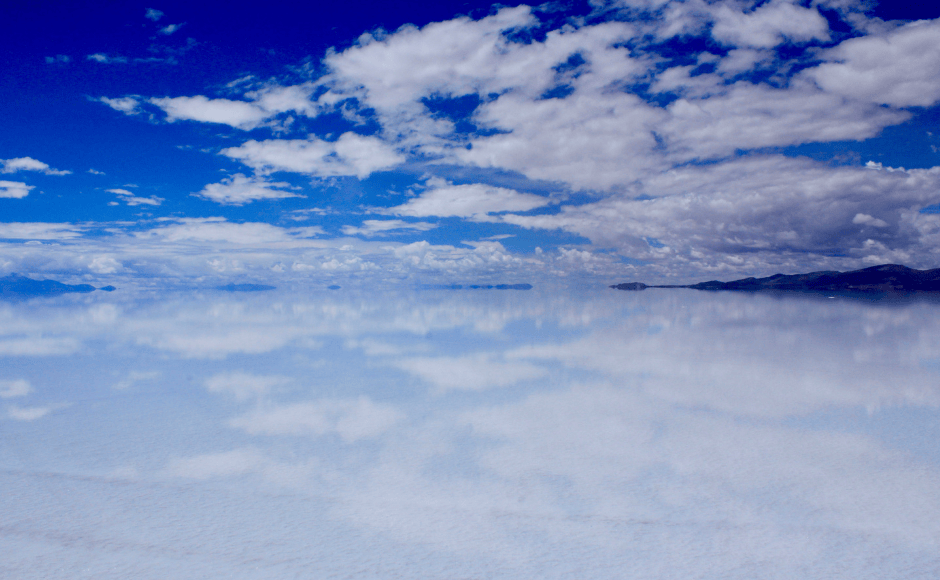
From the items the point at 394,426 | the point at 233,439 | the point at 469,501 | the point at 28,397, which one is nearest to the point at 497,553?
the point at 469,501

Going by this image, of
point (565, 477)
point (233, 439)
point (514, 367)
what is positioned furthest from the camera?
point (514, 367)

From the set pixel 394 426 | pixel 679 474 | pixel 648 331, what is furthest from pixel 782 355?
pixel 394 426

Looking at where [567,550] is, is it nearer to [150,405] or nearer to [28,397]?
[150,405]

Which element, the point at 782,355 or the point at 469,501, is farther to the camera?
the point at 782,355

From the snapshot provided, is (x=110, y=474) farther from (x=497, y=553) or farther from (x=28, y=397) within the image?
(x=28, y=397)

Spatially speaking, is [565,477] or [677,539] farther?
[565,477]

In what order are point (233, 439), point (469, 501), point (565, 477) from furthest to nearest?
point (233, 439)
point (565, 477)
point (469, 501)
